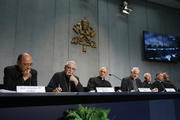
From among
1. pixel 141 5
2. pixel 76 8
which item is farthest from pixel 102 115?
pixel 141 5

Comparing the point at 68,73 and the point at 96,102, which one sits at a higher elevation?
the point at 68,73

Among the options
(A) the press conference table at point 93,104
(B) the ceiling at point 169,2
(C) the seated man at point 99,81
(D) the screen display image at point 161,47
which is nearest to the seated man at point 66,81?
(C) the seated man at point 99,81

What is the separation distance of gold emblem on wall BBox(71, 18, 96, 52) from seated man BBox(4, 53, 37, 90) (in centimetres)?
246

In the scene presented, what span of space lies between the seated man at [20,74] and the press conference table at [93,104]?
88cm

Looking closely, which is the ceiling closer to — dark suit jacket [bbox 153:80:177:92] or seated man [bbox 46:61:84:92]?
dark suit jacket [bbox 153:80:177:92]

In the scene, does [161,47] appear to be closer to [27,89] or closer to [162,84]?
[162,84]

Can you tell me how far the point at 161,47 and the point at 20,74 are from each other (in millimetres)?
5155

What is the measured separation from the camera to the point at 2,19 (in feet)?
13.0

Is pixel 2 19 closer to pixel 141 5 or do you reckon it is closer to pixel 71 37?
→ pixel 71 37

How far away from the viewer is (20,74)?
2439 mm

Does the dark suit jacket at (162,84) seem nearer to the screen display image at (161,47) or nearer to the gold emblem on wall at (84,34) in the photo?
the screen display image at (161,47)

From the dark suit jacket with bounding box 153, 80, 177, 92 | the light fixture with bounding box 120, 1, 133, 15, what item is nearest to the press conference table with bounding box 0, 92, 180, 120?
the dark suit jacket with bounding box 153, 80, 177, 92

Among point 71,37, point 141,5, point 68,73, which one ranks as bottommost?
point 68,73

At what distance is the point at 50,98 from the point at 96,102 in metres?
0.52
